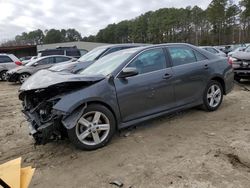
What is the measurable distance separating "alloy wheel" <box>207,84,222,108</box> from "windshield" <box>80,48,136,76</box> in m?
2.02

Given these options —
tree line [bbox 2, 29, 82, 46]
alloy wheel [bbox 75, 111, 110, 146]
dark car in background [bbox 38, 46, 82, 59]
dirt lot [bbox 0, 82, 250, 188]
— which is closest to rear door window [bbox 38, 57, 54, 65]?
dark car in background [bbox 38, 46, 82, 59]

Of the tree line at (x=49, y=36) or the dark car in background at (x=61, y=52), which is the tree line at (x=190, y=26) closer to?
the tree line at (x=49, y=36)

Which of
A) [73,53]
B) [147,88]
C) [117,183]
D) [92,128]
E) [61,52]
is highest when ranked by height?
[61,52]

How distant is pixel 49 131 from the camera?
447cm

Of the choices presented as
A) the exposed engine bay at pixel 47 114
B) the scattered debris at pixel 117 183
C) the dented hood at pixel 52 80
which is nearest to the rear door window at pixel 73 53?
the dented hood at pixel 52 80

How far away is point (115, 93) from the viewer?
16.6 ft

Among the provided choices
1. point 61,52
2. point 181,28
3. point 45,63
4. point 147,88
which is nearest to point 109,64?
point 147,88

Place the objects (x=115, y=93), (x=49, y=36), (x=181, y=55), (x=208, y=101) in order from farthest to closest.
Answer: (x=49, y=36), (x=208, y=101), (x=181, y=55), (x=115, y=93)

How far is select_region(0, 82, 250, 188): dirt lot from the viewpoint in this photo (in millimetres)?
3781

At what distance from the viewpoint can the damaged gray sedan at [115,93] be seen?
463cm

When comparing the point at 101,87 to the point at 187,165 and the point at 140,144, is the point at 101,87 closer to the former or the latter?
the point at 140,144

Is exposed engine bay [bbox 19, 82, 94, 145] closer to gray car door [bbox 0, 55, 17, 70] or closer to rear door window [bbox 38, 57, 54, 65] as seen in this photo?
rear door window [bbox 38, 57, 54, 65]

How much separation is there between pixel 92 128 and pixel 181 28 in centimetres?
7734

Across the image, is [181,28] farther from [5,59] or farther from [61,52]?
[5,59]
